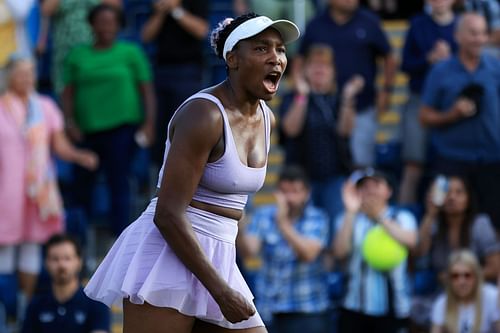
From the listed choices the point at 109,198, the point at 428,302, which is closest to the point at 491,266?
the point at 428,302

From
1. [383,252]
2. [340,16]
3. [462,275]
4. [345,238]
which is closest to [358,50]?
[340,16]

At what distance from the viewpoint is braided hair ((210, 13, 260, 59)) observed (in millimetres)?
5395

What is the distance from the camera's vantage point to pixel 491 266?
29.7 feet

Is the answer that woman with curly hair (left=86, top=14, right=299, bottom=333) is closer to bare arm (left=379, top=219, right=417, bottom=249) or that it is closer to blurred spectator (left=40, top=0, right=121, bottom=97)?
bare arm (left=379, top=219, right=417, bottom=249)

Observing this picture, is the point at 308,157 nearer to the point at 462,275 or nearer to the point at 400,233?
the point at 400,233

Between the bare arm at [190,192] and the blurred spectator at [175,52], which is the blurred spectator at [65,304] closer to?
the blurred spectator at [175,52]

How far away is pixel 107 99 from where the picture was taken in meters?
10.3

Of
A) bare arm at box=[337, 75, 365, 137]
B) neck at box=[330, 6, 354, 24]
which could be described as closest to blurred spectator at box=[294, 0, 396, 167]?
neck at box=[330, 6, 354, 24]

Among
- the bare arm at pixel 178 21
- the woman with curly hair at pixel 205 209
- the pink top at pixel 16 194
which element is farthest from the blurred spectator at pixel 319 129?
the woman with curly hair at pixel 205 209

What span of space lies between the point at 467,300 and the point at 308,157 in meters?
1.81

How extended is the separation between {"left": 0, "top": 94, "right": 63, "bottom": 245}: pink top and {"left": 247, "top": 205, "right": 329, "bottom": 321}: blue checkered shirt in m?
1.54

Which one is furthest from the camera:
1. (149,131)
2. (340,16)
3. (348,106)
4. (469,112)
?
(340,16)

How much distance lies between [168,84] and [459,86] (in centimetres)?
221

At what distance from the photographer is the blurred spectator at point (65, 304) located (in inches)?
327
